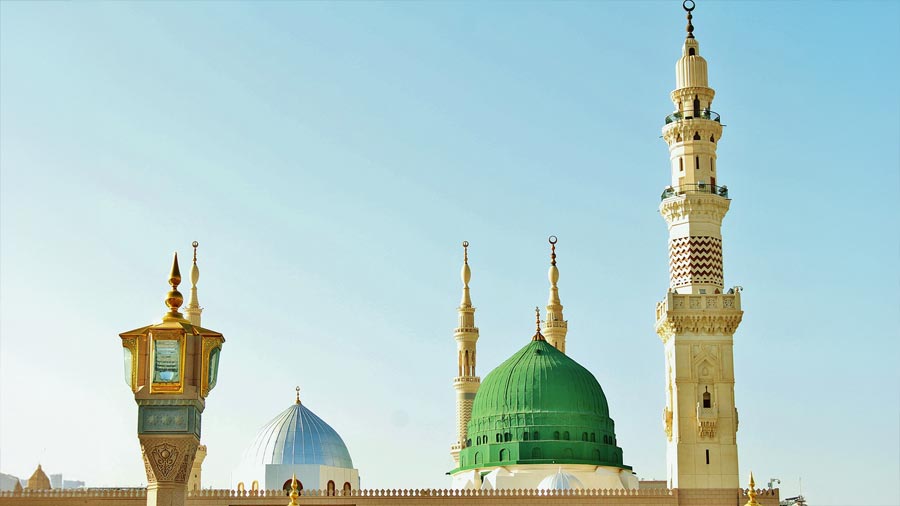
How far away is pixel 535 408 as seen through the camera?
153 feet

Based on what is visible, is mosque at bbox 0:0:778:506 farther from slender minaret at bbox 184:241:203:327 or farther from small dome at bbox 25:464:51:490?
small dome at bbox 25:464:51:490

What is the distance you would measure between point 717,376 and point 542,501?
6.85 meters

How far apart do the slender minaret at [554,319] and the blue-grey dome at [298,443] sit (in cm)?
1121

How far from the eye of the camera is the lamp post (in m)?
13.4

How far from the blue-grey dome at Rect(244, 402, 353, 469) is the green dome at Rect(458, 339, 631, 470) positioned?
5.09m

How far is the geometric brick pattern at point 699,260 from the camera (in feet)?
138

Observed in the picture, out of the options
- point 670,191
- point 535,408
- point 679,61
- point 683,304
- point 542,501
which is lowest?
point 542,501

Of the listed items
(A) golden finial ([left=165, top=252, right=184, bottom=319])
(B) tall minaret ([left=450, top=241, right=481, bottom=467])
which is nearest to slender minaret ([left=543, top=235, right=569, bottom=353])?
(B) tall minaret ([left=450, top=241, right=481, bottom=467])

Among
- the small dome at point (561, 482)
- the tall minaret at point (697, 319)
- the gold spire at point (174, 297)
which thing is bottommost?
the small dome at point (561, 482)

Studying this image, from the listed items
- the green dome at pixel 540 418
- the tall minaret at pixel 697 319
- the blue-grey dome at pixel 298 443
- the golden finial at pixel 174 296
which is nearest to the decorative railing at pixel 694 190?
the tall minaret at pixel 697 319

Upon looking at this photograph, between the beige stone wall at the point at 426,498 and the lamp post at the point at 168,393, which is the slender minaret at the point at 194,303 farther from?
the lamp post at the point at 168,393

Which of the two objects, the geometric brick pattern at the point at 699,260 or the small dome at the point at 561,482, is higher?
the geometric brick pattern at the point at 699,260

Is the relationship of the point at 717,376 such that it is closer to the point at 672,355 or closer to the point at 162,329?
the point at 672,355

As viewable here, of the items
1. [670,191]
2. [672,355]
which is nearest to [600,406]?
[672,355]
